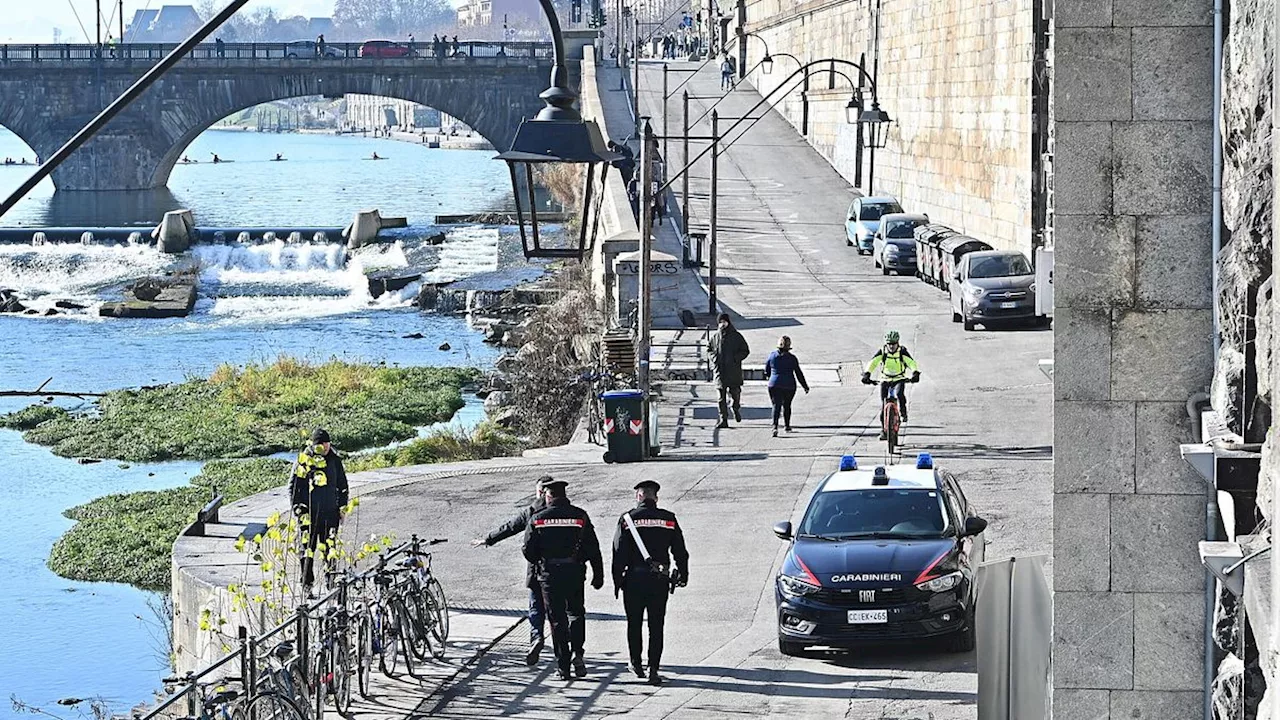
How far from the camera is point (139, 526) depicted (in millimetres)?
29000

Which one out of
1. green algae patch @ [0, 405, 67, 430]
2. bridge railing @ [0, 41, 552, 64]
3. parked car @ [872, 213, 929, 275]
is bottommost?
green algae patch @ [0, 405, 67, 430]

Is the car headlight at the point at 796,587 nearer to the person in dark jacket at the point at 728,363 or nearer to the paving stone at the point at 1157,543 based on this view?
the paving stone at the point at 1157,543

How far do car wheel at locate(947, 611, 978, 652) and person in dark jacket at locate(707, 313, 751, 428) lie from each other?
12.0 metres

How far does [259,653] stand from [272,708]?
73.6 inches

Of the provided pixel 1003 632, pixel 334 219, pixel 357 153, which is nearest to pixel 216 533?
pixel 1003 632

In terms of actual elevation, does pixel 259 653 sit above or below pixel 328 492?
below

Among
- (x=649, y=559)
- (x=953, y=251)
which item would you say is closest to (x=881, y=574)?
(x=649, y=559)

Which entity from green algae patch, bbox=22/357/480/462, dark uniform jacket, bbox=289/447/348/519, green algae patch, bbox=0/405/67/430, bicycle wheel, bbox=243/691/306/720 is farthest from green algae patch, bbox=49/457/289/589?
bicycle wheel, bbox=243/691/306/720

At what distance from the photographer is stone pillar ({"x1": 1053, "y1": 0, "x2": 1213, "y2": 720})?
30.6 feet

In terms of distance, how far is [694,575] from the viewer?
18.4 metres

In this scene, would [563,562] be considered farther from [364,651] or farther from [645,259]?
[645,259]

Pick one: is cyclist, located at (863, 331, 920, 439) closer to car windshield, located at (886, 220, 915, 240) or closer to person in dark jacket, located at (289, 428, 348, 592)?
person in dark jacket, located at (289, 428, 348, 592)

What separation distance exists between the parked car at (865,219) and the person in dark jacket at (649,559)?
120ft

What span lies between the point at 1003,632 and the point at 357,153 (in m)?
173
